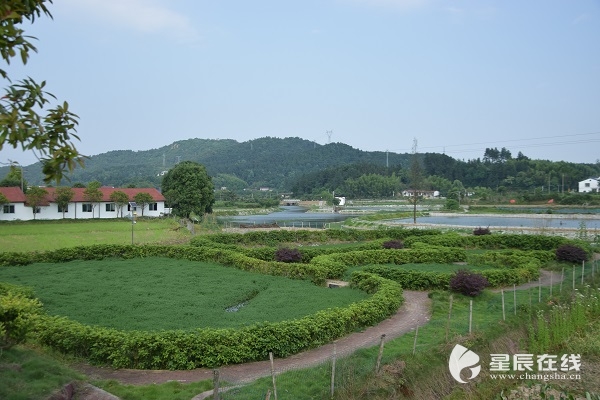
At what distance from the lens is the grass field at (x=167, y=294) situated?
48.6ft

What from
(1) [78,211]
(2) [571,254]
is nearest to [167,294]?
(2) [571,254]

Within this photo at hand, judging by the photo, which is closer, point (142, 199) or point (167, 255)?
point (167, 255)

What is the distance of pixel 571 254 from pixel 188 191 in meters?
42.4

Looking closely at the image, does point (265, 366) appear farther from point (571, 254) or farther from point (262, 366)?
point (571, 254)

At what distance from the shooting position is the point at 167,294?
18328 millimetres

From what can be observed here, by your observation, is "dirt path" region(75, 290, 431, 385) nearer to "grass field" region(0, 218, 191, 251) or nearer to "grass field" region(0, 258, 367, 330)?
"grass field" region(0, 258, 367, 330)

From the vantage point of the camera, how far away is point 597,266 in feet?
78.0

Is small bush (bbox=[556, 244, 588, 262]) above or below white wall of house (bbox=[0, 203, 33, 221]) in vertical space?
below

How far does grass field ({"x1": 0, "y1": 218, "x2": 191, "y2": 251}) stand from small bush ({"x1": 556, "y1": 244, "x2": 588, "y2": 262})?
24144 mm

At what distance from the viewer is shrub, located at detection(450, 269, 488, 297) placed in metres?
18.8

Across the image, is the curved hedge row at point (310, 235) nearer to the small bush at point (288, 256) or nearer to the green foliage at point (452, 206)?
the small bush at point (288, 256)

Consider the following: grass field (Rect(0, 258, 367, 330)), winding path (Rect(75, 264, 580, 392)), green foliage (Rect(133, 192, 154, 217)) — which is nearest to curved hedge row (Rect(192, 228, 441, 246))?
grass field (Rect(0, 258, 367, 330))

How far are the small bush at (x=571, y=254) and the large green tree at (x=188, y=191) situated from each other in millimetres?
41121

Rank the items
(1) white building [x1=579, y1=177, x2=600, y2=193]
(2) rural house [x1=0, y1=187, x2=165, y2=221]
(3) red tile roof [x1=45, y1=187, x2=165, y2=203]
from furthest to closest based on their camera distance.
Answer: (1) white building [x1=579, y1=177, x2=600, y2=193] → (3) red tile roof [x1=45, y1=187, x2=165, y2=203] → (2) rural house [x1=0, y1=187, x2=165, y2=221]
